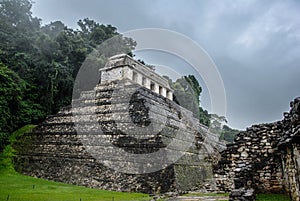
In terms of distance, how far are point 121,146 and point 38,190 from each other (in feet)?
12.6

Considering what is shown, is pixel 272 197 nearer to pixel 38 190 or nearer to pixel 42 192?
pixel 42 192

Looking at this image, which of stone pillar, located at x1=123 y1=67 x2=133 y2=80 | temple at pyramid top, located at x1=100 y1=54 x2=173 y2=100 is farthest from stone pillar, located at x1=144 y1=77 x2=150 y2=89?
stone pillar, located at x1=123 y1=67 x2=133 y2=80

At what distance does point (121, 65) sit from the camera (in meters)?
18.5

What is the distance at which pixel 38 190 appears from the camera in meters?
A: 10.4

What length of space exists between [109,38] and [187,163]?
67.7 ft

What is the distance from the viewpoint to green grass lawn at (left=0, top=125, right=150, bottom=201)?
895 cm

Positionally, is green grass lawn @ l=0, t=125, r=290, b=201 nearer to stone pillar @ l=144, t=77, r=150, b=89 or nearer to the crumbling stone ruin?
the crumbling stone ruin

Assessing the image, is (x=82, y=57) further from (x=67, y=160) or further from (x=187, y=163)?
(x=187, y=163)

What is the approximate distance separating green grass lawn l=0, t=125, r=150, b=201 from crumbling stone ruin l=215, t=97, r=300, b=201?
2966 mm

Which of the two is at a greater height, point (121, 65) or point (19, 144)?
point (121, 65)

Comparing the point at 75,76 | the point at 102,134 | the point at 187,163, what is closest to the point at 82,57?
the point at 75,76

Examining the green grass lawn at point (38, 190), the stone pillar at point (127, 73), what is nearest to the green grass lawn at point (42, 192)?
the green grass lawn at point (38, 190)

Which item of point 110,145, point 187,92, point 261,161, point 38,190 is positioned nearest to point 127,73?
point 110,145

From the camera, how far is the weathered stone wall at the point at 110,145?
11586 mm
